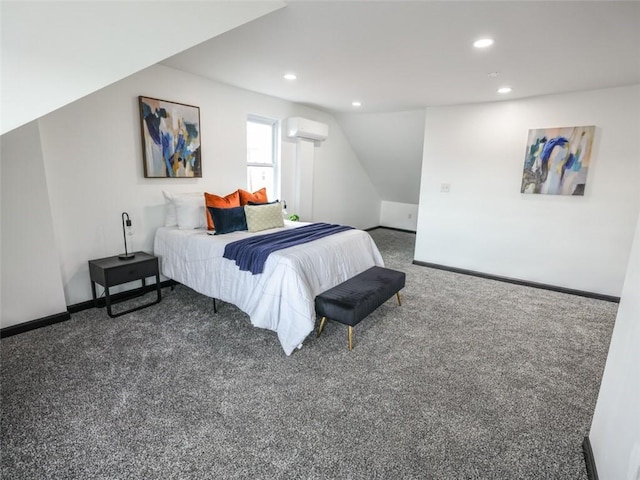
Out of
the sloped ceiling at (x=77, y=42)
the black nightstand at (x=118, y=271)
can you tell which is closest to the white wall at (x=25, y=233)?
the black nightstand at (x=118, y=271)

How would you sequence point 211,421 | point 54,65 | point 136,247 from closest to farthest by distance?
point 54,65 < point 211,421 < point 136,247

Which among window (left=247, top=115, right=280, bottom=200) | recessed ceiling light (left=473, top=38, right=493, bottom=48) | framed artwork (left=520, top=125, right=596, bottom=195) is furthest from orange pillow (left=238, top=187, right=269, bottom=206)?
framed artwork (left=520, top=125, right=596, bottom=195)

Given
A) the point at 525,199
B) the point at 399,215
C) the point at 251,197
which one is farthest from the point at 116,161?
the point at 399,215

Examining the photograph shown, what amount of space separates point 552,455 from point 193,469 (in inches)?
70.5

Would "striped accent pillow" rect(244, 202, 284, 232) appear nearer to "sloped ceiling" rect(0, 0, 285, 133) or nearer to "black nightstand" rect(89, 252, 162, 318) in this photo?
"black nightstand" rect(89, 252, 162, 318)

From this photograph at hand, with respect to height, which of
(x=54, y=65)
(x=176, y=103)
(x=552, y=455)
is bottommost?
(x=552, y=455)

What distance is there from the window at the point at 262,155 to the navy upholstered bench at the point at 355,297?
7.99 ft

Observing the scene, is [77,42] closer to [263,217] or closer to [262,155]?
[263,217]

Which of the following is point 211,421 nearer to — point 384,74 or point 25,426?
point 25,426

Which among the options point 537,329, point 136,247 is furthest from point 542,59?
point 136,247

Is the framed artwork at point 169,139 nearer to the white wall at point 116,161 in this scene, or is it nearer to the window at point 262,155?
the white wall at point 116,161

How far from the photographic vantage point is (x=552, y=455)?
1.64m

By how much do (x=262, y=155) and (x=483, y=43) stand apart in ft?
10.6

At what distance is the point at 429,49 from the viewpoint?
8.40ft
